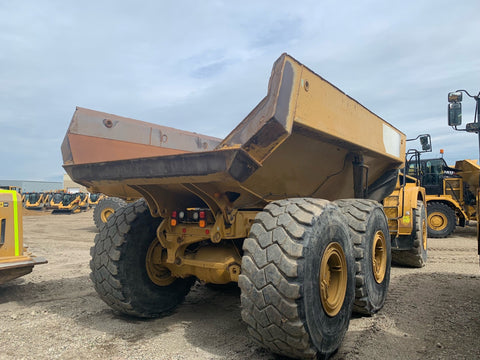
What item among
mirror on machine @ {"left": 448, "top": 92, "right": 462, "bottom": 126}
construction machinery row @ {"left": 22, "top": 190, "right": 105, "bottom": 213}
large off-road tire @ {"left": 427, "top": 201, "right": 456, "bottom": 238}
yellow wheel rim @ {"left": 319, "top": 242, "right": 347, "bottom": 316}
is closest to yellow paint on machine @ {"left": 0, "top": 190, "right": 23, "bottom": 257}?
yellow wheel rim @ {"left": 319, "top": 242, "right": 347, "bottom": 316}

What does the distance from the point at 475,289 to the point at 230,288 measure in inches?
124

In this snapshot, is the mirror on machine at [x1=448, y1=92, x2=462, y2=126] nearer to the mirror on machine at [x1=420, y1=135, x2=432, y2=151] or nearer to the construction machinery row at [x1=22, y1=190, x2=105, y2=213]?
the mirror on machine at [x1=420, y1=135, x2=432, y2=151]

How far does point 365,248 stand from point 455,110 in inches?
91.1

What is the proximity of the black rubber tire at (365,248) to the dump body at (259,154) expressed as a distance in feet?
1.65

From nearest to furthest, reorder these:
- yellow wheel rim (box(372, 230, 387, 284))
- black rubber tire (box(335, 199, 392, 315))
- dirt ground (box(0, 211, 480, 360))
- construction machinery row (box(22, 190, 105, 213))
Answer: dirt ground (box(0, 211, 480, 360)) → black rubber tire (box(335, 199, 392, 315)) → yellow wheel rim (box(372, 230, 387, 284)) → construction machinery row (box(22, 190, 105, 213))

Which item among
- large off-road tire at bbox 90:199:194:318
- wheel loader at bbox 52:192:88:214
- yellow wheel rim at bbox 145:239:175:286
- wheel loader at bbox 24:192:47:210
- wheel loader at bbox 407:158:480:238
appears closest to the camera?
large off-road tire at bbox 90:199:194:318

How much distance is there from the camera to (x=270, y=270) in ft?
8.11

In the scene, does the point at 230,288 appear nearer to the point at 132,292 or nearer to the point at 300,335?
the point at 132,292

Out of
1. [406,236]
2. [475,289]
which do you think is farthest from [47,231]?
[475,289]

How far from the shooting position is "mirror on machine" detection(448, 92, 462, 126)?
4539 millimetres

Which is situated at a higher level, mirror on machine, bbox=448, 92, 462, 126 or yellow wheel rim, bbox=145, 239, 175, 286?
mirror on machine, bbox=448, 92, 462, 126

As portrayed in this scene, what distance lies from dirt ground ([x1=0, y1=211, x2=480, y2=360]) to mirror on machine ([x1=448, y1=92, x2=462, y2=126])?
6.87 feet

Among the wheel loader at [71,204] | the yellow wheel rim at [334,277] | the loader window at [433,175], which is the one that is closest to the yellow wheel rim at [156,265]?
the yellow wheel rim at [334,277]

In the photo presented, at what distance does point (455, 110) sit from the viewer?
4555 mm
